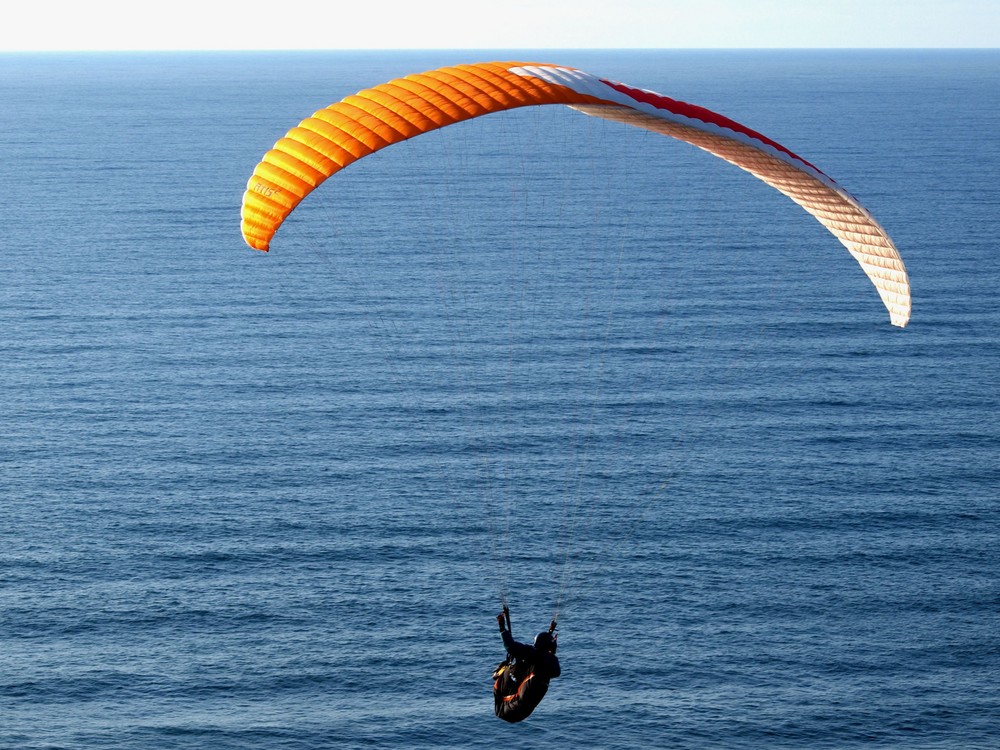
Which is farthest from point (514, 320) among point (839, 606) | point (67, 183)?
point (67, 183)

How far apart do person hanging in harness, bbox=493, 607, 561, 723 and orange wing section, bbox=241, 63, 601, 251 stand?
28.9 ft

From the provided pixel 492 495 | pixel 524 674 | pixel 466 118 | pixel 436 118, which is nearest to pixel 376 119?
pixel 436 118

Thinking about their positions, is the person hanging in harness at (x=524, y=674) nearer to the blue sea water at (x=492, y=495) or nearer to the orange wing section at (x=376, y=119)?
the orange wing section at (x=376, y=119)

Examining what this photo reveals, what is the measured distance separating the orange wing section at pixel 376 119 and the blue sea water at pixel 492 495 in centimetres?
3238

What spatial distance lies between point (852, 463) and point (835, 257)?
5120 centimetres

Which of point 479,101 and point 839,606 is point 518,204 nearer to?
point 839,606

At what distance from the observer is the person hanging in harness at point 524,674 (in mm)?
25672

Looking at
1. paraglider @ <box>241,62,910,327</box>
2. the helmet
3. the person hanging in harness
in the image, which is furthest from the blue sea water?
paraglider @ <box>241,62,910,327</box>

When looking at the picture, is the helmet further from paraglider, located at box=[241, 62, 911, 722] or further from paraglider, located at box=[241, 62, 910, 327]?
paraglider, located at box=[241, 62, 910, 327]

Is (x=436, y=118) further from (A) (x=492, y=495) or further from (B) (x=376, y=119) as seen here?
(A) (x=492, y=495)

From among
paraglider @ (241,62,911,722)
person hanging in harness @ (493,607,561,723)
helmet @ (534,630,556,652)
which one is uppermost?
paraglider @ (241,62,911,722)

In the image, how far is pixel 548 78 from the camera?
2577cm

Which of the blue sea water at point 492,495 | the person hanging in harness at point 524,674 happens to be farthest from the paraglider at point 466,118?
the blue sea water at point 492,495

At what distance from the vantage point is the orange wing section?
25.3 meters
